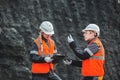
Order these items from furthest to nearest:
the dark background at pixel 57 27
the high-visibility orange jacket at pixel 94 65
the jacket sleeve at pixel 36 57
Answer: the dark background at pixel 57 27 < the jacket sleeve at pixel 36 57 < the high-visibility orange jacket at pixel 94 65

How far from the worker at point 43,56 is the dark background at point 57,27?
7.48 feet

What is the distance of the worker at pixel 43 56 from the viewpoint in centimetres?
780

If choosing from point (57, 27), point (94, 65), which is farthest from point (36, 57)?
point (57, 27)

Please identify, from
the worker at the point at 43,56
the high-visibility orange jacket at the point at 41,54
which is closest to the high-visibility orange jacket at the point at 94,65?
the worker at the point at 43,56

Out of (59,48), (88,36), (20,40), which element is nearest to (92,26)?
(88,36)

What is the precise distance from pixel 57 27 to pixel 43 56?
3951 millimetres

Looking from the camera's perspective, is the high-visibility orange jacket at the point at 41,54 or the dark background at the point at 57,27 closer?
the high-visibility orange jacket at the point at 41,54

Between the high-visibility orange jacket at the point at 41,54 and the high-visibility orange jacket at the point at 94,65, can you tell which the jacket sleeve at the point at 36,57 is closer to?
the high-visibility orange jacket at the point at 41,54

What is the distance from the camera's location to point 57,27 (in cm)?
1173

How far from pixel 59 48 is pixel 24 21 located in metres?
1.63

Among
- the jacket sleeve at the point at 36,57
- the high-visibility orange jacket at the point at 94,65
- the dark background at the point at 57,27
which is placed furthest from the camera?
the dark background at the point at 57,27

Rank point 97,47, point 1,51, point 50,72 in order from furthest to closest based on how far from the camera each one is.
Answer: point 1,51 → point 50,72 → point 97,47

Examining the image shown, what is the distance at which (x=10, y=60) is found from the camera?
10.2 meters

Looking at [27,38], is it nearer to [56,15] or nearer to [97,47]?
[56,15]
